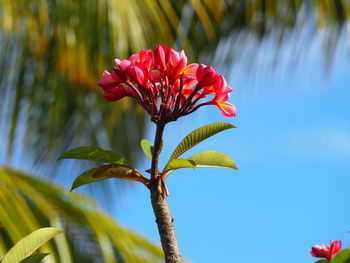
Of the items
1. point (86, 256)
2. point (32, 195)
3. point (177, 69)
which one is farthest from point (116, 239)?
point (177, 69)

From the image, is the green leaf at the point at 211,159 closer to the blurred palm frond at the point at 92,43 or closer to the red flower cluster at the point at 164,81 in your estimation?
the red flower cluster at the point at 164,81

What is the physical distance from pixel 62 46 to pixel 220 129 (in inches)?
72.9

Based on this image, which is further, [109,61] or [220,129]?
[109,61]

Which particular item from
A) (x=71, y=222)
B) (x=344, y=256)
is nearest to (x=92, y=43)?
(x=71, y=222)

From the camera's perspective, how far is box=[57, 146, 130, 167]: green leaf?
433 mm

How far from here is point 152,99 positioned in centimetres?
46

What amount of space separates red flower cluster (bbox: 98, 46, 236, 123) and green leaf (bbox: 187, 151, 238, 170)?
0.12ft

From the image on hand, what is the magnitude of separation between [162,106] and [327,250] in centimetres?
19

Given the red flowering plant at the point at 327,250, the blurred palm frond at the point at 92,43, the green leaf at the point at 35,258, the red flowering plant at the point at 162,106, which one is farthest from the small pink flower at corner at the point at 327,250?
the blurred palm frond at the point at 92,43

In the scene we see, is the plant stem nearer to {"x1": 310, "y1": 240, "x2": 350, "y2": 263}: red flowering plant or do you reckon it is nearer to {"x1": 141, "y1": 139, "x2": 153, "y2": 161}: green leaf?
{"x1": 141, "y1": 139, "x2": 153, "y2": 161}: green leaf

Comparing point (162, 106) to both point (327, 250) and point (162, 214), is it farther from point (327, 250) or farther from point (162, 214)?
point (327, 250)

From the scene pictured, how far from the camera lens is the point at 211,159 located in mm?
458

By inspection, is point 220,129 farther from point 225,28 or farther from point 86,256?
point 225,28

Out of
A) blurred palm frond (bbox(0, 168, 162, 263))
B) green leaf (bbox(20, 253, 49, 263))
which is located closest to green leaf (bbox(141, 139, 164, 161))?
green leaf (bbox(20, 253, 49, 263))
